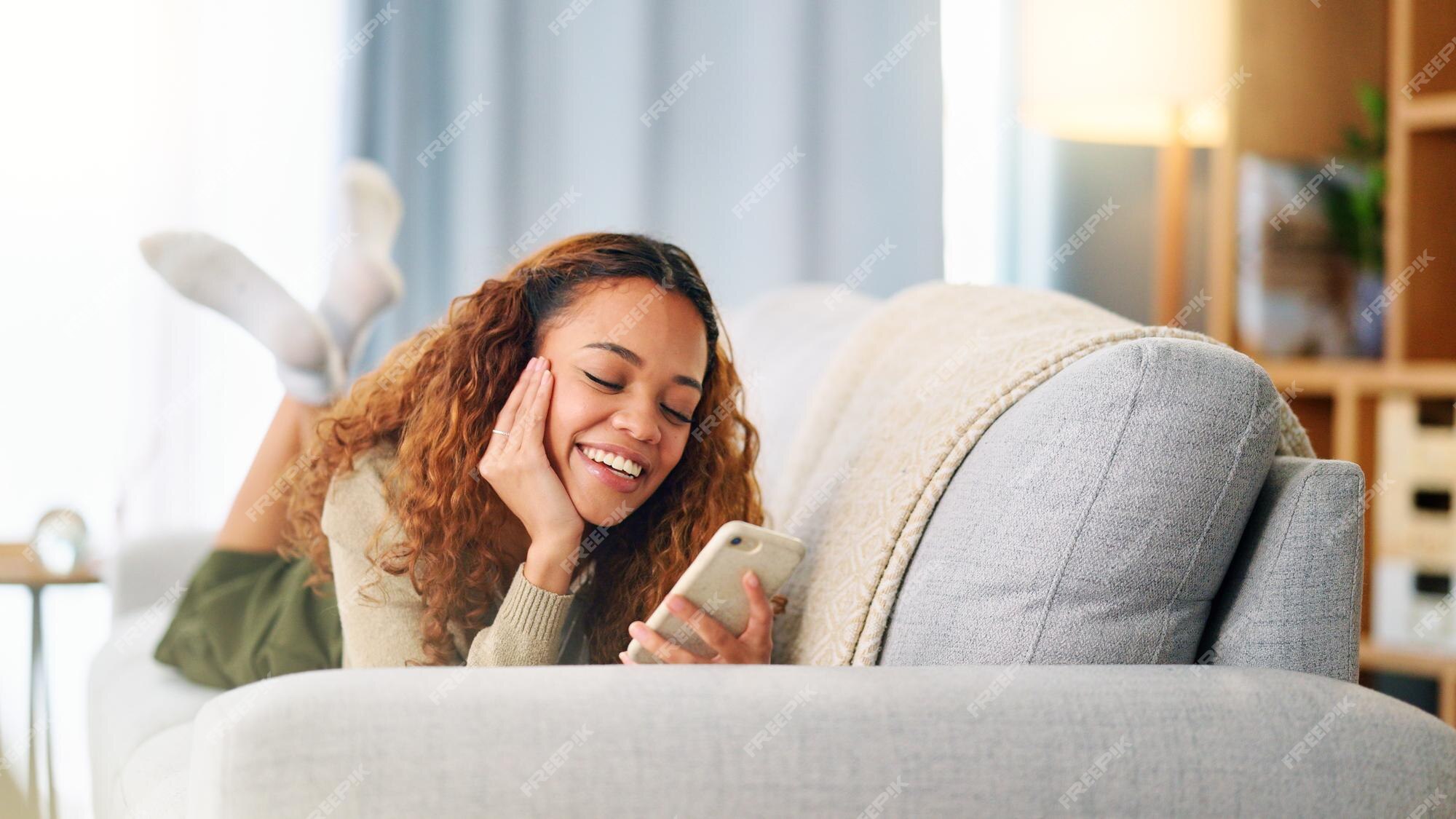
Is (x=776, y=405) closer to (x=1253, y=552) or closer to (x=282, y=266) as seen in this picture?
(x=1253, y=552)

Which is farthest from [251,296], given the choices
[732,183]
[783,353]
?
[732,183]

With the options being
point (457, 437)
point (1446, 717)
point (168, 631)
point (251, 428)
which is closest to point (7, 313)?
point (251, 428)

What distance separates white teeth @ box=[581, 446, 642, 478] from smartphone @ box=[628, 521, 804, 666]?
0.28 feet

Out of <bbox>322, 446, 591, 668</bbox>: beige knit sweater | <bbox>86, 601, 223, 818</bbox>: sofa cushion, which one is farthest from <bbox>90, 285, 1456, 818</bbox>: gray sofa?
<bbox>86, 601, 223, 818</bbox>: sofa cushion

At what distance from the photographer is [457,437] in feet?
2.93

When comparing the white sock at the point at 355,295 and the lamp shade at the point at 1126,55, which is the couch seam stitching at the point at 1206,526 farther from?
the lamp shade at the point at 1126,55

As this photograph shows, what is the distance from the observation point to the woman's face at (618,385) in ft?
2.82

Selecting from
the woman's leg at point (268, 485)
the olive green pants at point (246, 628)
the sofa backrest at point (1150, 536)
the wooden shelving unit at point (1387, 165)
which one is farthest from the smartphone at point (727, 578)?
the wooden shelving unit at point (1387, 165)

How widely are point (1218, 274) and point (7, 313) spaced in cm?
223

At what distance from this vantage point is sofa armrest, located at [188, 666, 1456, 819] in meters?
0.64

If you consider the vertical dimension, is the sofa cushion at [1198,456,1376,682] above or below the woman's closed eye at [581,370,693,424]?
below

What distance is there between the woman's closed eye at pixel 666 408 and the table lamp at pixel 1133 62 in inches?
57.2

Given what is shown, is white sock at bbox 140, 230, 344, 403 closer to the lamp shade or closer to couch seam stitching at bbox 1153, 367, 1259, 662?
couch seam stitching at bbox 1153, 367, 1259, 662

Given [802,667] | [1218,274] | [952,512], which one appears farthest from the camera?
[1218,274]
